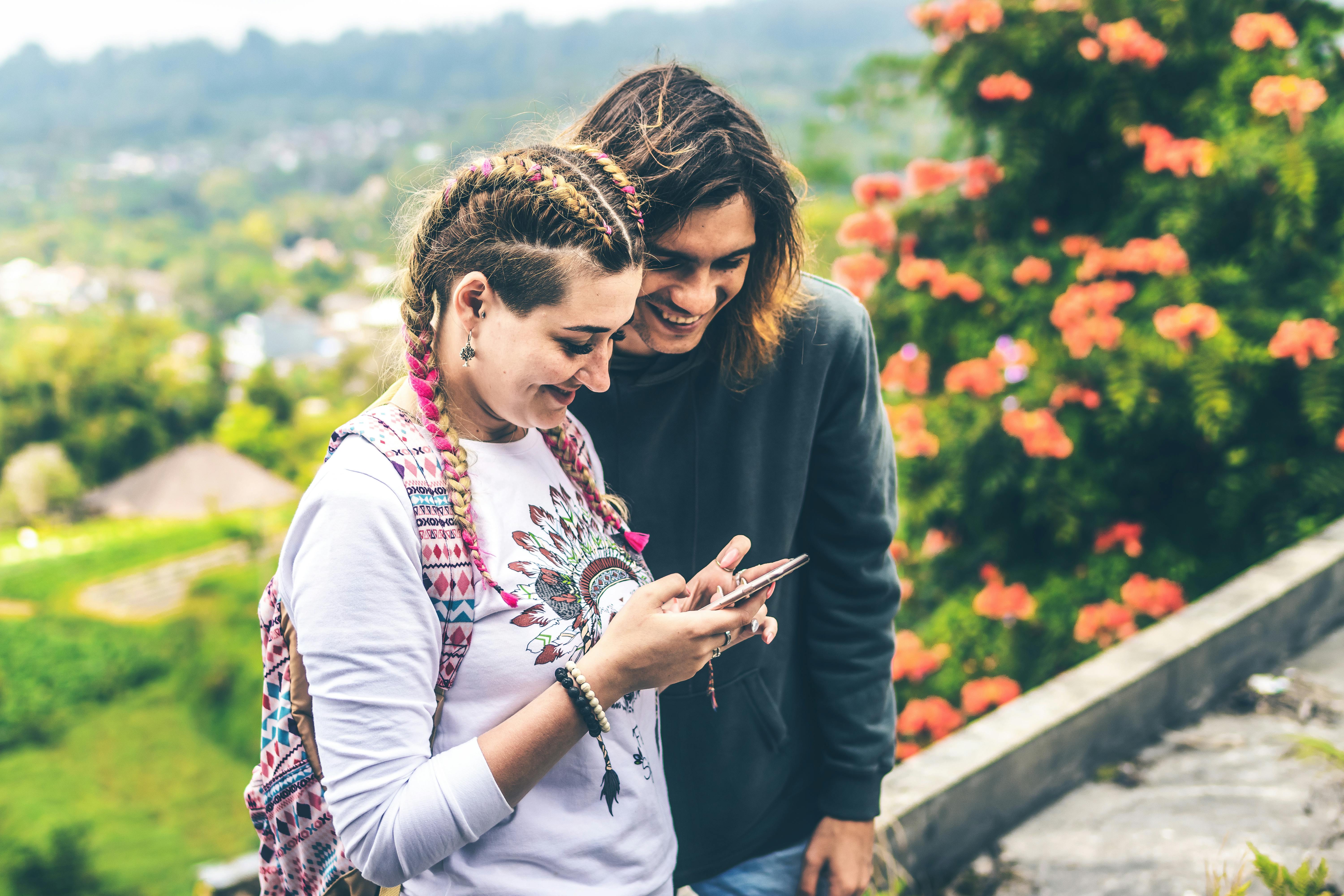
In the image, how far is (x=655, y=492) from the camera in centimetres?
147

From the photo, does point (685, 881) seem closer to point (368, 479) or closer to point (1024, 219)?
point (368, 479)

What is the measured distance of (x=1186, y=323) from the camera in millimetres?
3379

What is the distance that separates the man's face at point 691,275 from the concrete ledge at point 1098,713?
1.26 meters

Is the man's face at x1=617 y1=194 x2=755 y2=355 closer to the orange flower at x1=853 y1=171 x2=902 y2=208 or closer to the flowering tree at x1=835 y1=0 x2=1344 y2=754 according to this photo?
the flowering tree at x1=835 y1=0 x2=1344 y2=754

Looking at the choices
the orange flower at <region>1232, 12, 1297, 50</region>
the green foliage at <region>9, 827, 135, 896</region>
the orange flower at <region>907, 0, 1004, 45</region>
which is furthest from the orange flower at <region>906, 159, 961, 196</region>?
the green foliage at <region>9, 827, 135, 896</region>

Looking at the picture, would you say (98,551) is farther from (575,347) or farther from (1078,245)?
(575,347)

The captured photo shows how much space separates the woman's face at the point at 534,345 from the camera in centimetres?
107

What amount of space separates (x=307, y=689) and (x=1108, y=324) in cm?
332

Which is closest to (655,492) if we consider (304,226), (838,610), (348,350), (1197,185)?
(838,610)

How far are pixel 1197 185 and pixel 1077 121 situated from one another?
562 mm

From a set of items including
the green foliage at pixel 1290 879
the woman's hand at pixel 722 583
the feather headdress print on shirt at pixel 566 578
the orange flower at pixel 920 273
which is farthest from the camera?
the orange flower at pixel 920 273

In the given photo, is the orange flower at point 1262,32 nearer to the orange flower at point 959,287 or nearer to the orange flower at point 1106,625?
the orange flower at point 959,287

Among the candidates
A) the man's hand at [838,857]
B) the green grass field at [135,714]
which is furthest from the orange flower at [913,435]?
the green grass field at [135,714]

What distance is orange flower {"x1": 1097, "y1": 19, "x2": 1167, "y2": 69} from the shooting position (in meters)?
3.73
